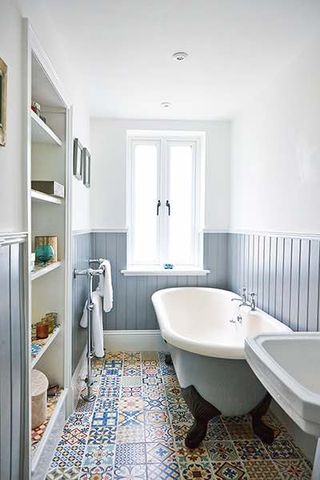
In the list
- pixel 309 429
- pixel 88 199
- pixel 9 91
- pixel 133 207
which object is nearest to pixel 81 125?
pixel 88 199

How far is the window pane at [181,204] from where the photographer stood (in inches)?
148

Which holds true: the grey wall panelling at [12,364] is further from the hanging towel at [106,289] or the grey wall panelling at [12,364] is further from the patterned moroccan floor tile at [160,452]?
the hanging towel at [106,289]

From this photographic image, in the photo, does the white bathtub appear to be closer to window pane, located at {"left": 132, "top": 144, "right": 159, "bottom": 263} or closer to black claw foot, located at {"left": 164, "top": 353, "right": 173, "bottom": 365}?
black claw foot, located at {"left": 164, "top": 353, "right": 173, "bottom": 365}

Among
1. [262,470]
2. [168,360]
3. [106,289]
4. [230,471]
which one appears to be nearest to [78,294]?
[106,289]

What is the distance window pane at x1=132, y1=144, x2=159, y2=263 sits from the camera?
3719mm

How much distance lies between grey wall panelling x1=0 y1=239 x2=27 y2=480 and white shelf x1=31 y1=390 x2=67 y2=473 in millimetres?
196

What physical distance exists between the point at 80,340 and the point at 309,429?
2.17 m

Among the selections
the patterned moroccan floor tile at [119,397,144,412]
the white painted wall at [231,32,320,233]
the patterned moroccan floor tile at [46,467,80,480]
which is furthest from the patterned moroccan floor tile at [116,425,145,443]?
the white painted wall at [231,32,320,233]

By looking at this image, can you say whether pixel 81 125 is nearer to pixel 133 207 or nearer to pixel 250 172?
pixel 133 207

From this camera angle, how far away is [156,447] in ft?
6.81

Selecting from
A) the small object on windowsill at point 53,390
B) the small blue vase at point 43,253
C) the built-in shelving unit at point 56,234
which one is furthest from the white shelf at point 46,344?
the small blue vase at point 43,253

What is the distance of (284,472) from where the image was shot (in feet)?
6.12

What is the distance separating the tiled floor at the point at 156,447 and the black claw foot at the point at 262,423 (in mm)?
41

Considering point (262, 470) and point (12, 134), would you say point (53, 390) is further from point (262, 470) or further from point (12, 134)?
point (12, 134)
